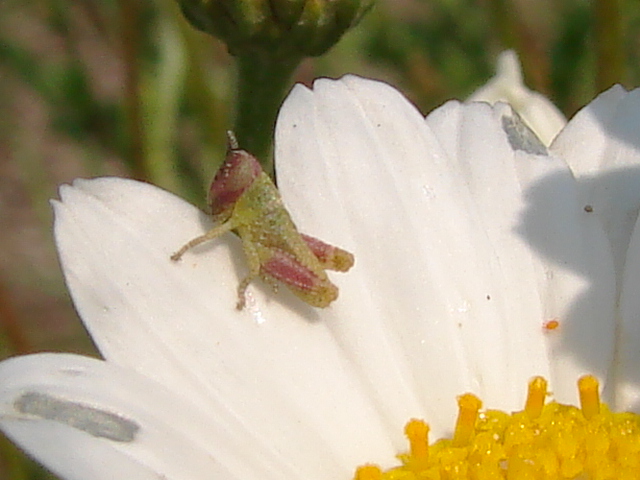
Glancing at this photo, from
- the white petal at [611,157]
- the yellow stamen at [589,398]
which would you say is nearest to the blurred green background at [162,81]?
the white petal at [611,157]

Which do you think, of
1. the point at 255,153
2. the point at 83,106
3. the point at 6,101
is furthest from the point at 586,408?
the point at 6,101

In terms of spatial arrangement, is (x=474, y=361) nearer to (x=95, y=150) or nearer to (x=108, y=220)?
(x=108, y=220)

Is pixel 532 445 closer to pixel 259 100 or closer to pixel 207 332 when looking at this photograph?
pixel 207 332

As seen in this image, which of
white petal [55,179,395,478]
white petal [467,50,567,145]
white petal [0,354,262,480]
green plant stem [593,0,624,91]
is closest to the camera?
white petal [0,354,262,480]

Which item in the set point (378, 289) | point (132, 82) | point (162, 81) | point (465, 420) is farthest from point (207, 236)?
point (162, 81)

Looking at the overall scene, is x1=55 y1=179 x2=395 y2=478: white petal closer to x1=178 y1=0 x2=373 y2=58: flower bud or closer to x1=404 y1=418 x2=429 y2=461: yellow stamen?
x1=404 y1=418 x2=429 y2=461: yellow stamen

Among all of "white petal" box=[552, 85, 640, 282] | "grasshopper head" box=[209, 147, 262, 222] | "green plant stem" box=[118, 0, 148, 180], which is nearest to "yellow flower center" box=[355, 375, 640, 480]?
"white petal" box=[552, 85, 640, 282]

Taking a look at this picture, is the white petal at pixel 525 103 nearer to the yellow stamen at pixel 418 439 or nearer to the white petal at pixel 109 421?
the yellow stamen at pixel 418 439
